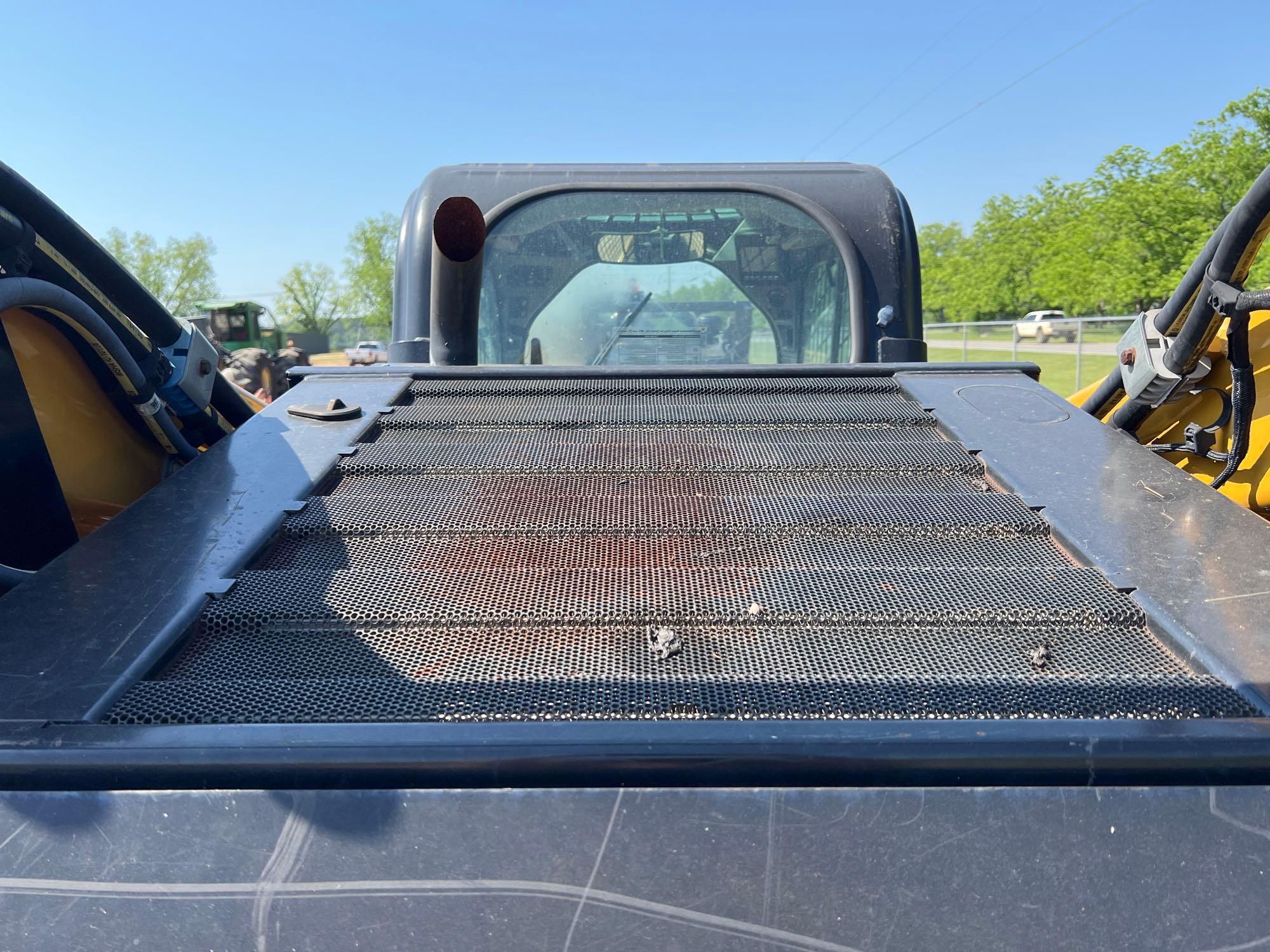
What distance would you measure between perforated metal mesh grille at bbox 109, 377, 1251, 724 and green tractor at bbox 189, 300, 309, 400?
12.6 meters

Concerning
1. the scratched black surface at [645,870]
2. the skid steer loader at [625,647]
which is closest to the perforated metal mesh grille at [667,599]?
the skid steer loader at [625,647]

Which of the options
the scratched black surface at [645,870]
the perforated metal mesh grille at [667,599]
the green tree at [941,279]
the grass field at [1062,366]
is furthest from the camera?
the green tree at [941,279]

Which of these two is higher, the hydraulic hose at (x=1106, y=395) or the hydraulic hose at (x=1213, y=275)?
the hydraulic hose at (x=1213, y=275)

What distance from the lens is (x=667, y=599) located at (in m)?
1.37

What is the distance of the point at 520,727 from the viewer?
1.02 m

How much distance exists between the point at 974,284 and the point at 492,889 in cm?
5406

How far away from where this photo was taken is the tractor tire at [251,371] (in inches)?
541

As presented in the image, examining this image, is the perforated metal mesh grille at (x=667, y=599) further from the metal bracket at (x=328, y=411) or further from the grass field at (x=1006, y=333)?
the grass field at (x=1006, y=333)

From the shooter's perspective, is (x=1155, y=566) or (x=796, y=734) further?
(x=1155, y=566)

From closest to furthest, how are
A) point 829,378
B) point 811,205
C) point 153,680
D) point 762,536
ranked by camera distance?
Result: point 153,680 → point 762,536 → point 829,378 → point 811,205

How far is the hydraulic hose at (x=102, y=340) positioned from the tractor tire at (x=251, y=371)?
1197 cm

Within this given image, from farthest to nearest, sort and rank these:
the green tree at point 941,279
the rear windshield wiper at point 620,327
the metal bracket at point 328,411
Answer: the green tree at point 941,279 < the rear windshield wiper at point 620,327 < the metal bracket at point 328,411

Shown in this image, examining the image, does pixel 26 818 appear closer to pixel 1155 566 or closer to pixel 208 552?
pixel 208 552

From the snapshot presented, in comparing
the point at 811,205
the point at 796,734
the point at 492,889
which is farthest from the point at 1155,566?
the point at 811,205
